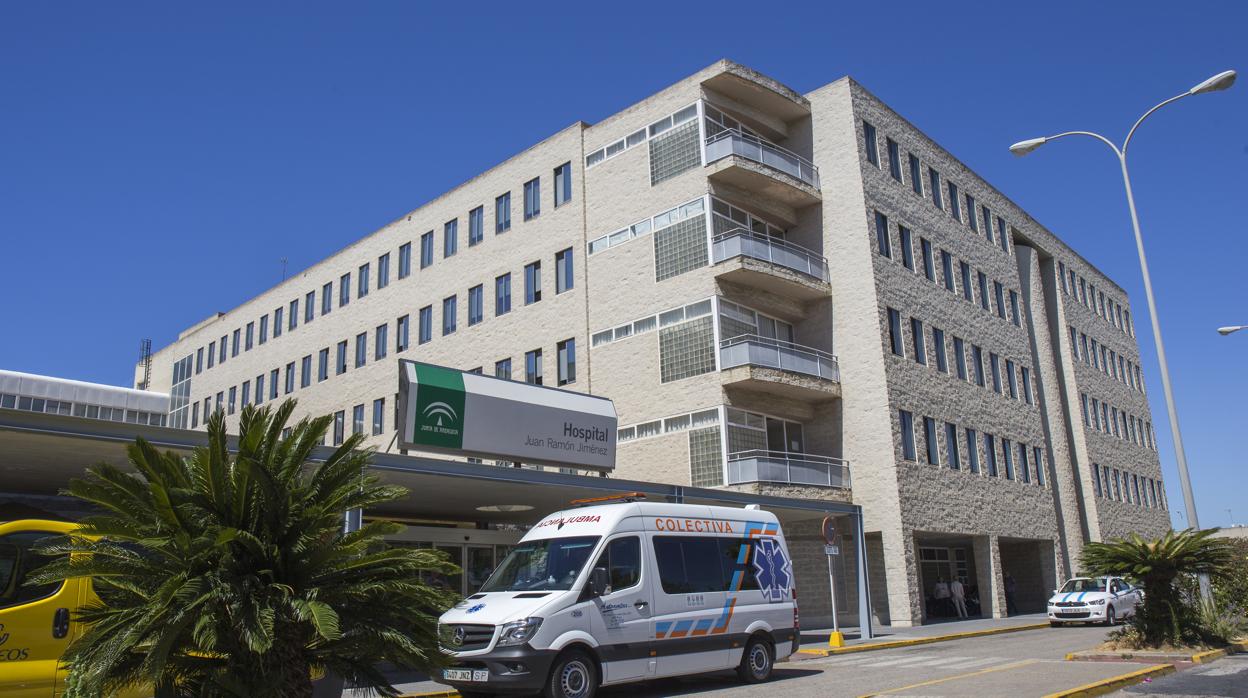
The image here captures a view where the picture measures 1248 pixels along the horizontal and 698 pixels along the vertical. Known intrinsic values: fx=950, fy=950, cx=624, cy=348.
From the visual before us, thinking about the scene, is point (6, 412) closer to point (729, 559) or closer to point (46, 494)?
point (46, 494)

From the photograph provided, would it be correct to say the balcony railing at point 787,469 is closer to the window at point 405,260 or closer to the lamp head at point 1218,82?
the lamp head at point 1218,82

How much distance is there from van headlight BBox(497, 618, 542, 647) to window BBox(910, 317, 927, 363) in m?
24.9

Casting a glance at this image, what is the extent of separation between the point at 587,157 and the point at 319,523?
28845 mm

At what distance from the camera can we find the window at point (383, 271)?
140ft

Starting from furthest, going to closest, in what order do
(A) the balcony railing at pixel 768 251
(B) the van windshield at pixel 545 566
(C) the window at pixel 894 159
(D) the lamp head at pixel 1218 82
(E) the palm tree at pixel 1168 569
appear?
(C) the window at pixel 894 159 < (A) the balcony railing at pixel 768 251 < (D) the lamp head at pixel 1218 82 < (E) the palm tree at pixel 1168 569 < (B) the van windshield at pixel 545 566

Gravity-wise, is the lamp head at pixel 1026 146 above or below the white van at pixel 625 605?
above

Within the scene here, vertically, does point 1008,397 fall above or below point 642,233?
below

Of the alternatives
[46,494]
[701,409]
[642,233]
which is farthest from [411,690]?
[642,233]

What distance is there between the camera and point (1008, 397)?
3953cm

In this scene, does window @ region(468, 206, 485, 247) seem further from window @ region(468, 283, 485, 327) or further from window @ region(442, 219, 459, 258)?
window @ region(468, 283, 485, 327)

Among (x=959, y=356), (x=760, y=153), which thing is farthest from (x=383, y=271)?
(x=959, y=356)

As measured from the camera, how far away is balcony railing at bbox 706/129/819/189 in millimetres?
30391

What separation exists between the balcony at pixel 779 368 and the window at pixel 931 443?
365 cm

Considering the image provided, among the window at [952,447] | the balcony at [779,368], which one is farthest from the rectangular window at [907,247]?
the window at [952,447]
